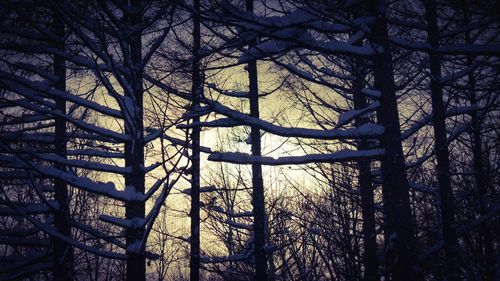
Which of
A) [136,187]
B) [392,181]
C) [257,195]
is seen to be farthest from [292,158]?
[257,195]

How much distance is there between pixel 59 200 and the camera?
286 inches

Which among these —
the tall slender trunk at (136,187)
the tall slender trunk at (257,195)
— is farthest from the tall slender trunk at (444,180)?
the tall slender trunk at (136,187)

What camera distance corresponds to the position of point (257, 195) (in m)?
8.32

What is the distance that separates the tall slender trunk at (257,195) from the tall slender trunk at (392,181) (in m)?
4.33

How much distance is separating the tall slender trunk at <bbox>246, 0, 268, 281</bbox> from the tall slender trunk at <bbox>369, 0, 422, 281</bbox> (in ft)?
14.2

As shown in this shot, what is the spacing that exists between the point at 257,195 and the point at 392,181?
200 inches

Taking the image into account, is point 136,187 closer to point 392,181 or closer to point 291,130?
point 291,130

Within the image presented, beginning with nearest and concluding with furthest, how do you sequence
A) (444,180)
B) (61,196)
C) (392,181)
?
(392,181)
(444,180)
(61,196)

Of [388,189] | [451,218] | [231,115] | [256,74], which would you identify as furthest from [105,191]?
[256,74]

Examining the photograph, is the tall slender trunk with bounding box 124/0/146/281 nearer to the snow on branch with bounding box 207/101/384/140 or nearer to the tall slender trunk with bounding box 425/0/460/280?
the snow on branch with bounding box 207/101/384/140

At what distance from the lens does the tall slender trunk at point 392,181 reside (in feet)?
11.1

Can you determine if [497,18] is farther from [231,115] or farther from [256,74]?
[256,74]

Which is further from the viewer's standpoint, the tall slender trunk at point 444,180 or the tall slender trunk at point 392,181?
the tall slender trunk at point 444,180

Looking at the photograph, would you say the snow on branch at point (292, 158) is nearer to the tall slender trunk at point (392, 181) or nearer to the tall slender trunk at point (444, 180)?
the tall slender trunk at point (392, 181)
